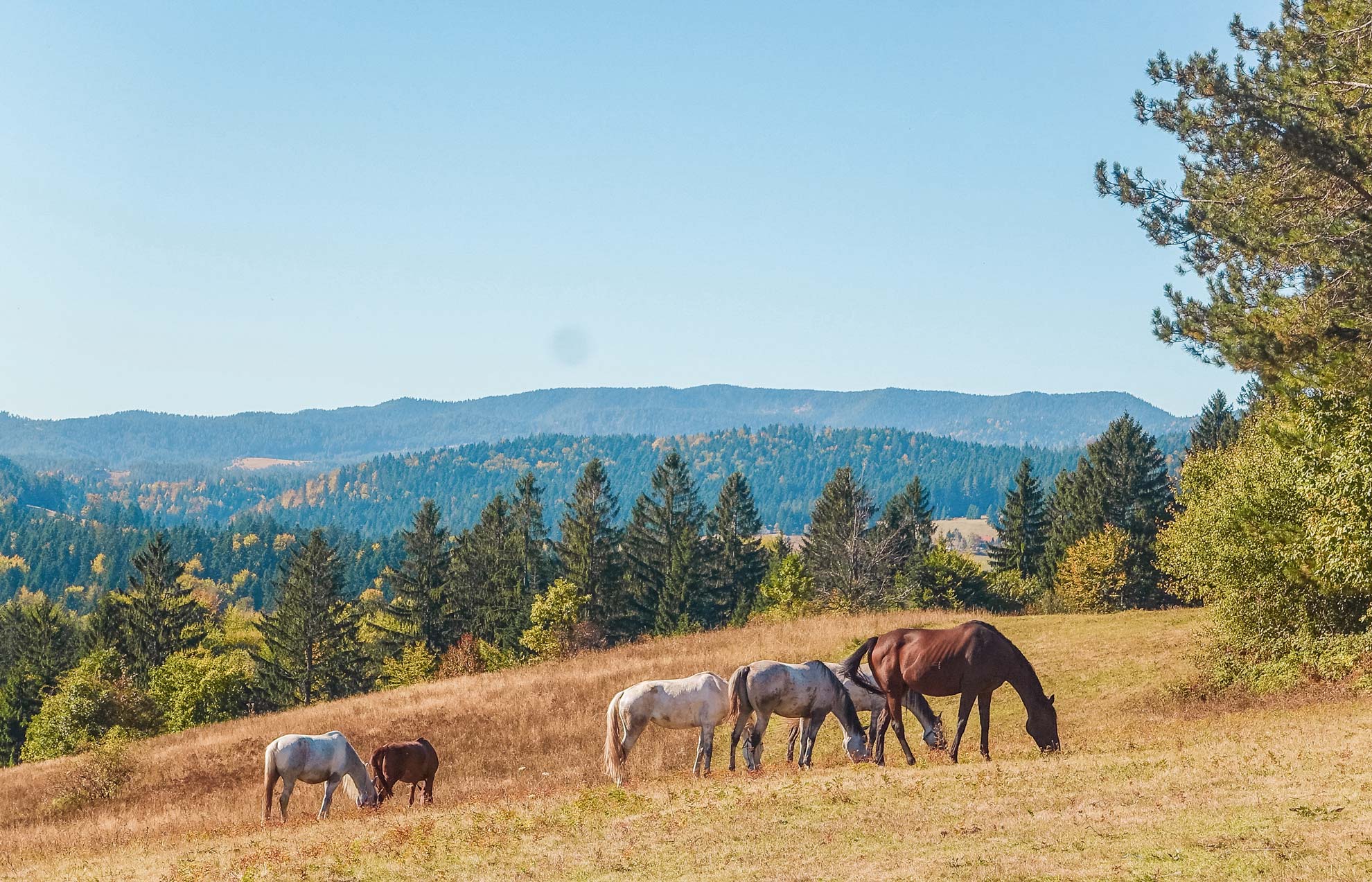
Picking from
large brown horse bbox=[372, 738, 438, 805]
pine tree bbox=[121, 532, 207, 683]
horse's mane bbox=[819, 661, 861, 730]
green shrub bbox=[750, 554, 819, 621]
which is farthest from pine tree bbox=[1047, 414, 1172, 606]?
large brown horse bbox=[372, 738, 438, 805]

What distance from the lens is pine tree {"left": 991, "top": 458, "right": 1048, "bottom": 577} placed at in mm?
103812

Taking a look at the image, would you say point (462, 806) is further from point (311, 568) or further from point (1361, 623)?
point (311, 568)

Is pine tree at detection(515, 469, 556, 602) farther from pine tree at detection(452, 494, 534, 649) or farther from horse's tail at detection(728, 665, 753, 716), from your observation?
horse's tail at detection(728, 665, 753, 716)

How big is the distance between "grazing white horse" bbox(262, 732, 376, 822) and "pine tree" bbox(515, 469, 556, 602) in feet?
224

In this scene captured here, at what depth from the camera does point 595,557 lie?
9469 cm

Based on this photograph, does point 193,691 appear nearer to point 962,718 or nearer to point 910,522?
point 910,522

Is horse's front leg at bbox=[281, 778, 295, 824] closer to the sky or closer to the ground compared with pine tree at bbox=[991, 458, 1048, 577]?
closer to the ground

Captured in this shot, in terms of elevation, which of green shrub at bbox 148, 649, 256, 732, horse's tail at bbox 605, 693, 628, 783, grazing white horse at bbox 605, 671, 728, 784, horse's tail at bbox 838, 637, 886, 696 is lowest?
green shrub at bbox 148, 649, 256, 732

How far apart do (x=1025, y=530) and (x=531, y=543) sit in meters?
43.6

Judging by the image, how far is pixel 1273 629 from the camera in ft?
105

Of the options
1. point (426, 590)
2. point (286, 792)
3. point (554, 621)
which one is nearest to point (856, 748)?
point (286, 792)

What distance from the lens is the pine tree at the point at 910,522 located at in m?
98.9

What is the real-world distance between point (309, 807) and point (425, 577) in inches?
2458

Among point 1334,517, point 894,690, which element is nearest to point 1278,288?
point 1334,517
